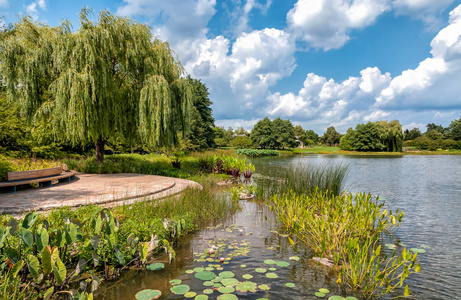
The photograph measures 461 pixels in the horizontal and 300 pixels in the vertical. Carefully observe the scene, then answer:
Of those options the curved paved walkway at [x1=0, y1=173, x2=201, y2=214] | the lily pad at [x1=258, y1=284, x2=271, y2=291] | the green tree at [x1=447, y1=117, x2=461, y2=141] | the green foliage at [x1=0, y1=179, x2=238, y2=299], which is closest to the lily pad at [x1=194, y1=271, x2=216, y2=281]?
the green foliage at [x1=0, y1=179, x2=238, y2=299]

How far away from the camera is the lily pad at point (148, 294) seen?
280 centimetres

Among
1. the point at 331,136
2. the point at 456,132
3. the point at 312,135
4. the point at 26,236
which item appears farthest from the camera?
the point at 312,135

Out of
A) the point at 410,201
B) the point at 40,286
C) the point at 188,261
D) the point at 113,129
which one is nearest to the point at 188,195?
the point at 188,261

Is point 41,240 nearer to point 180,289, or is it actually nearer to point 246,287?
point 180,289

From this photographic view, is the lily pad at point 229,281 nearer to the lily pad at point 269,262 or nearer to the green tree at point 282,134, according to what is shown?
the lily pad at point 269,262

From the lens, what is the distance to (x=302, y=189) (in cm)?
704

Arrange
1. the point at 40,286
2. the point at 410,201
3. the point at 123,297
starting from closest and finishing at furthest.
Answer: the point at 40,286, the point at 123,297, the point at 410,201

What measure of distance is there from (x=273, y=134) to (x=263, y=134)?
9.87 ft

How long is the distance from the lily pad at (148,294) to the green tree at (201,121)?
30881 mm

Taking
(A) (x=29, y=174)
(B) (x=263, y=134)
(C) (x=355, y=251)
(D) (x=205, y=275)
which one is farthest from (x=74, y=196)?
(B) (x=263, y=134)

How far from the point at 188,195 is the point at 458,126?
83366mm

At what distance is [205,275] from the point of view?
3346 mm

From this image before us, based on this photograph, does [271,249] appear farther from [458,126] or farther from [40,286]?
[458,126]

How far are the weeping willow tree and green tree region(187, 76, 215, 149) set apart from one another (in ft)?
72.8
